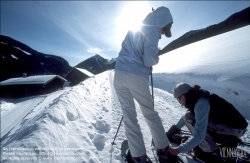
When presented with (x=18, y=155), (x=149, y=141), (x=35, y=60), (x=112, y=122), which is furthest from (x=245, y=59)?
(x=35, y=60)

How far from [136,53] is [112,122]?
2.46 meters

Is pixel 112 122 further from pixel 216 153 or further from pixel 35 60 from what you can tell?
A: pixel 35 60

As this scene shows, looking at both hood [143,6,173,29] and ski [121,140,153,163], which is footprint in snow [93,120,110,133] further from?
hood [143,6,173,29]

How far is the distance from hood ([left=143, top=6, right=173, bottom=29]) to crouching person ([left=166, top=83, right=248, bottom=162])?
3.69 feet

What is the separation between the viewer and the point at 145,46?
202 cm

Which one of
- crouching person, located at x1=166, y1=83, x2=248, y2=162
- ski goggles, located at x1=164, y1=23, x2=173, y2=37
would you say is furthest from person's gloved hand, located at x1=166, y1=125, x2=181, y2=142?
ski goggles, located at x1=164, y1=23, x2=173, y2=37

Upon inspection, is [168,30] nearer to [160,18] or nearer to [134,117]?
[160,18]

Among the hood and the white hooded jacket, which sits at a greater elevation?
the hood

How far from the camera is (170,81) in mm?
10570

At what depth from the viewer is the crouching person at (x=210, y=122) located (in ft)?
6.23

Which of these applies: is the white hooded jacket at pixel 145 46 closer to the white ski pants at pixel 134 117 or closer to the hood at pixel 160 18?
the hood at pixel 160 18

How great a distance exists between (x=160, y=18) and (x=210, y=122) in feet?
6.34

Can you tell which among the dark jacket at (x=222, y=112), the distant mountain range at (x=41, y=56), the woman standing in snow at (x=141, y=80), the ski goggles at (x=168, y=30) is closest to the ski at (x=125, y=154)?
the woman standing in snow at (x=141, y=80)

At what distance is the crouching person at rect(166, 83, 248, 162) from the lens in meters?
1.90
